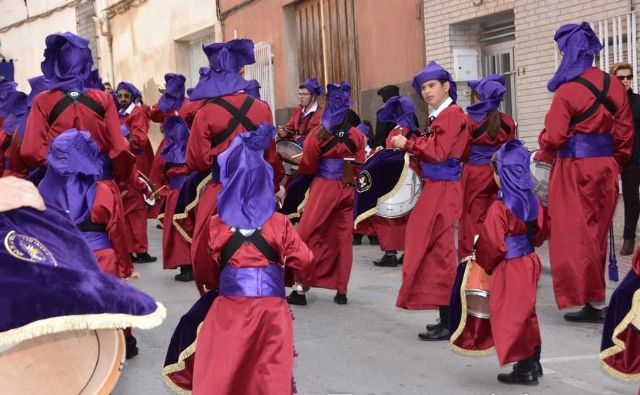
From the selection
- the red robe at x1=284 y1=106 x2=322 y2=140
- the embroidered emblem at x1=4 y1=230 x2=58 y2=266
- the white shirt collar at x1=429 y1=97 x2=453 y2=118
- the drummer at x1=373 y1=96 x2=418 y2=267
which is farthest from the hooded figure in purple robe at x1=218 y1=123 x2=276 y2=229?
the red robe at x1=284 y1=106 x2=322 y2=140

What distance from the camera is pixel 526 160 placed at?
19.6 feet

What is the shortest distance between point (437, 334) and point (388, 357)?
0.60 m

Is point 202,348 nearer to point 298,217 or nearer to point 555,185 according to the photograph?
point 555,185

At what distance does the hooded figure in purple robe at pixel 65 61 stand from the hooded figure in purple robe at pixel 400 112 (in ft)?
9.50

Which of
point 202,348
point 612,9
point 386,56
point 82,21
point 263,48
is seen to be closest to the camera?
point 202,348

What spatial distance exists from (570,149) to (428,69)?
130cm

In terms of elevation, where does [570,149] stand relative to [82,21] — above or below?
below

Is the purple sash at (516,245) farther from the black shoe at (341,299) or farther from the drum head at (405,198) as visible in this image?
the black shoe at (341,299)

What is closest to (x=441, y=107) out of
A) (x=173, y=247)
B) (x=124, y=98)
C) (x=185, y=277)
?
(x=173, y=247)

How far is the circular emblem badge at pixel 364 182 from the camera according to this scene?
9.10 metres

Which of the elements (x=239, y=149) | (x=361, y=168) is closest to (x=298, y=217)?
(x=361, y=168)

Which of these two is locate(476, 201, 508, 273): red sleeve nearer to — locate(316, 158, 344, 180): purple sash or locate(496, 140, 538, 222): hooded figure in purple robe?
locate(496, 140, 538, 222): hooded figure in purple robe

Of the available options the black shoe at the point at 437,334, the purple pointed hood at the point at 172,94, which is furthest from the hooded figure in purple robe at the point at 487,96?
the purple pointed hood at the point at 172,94

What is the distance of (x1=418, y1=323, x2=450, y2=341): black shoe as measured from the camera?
23.7 ft
